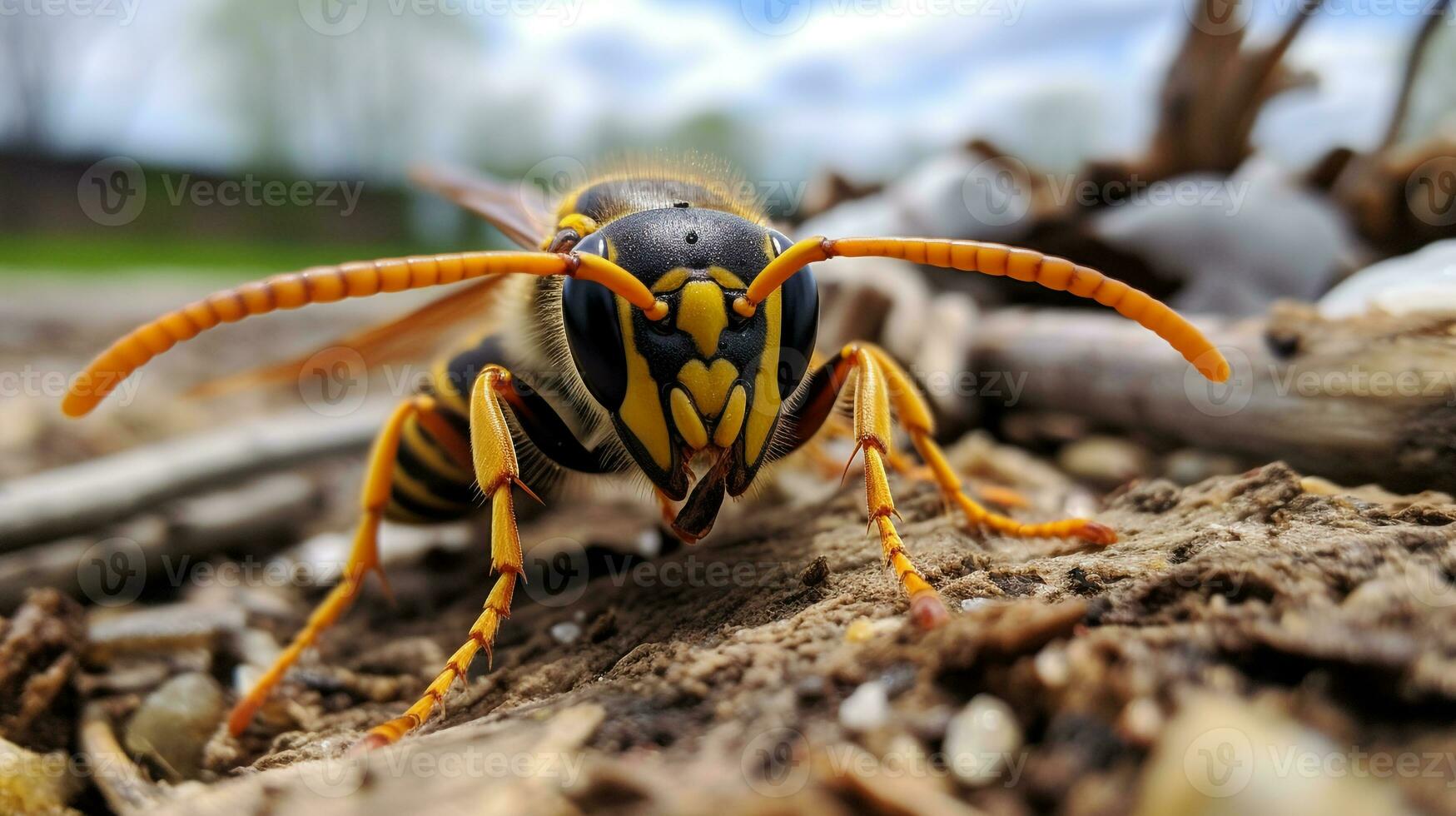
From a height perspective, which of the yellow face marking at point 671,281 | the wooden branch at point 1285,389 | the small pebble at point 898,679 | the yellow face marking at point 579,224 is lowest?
the small pebble at point 898,679

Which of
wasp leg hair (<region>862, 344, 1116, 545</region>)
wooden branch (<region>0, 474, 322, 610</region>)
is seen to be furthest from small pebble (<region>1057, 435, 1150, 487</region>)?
wooden branch (<region>0, 474, 322, 610</region>)

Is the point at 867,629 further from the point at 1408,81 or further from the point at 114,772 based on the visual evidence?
the point at 1408,81

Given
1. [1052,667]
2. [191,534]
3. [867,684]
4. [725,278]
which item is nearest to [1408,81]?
[725,278]

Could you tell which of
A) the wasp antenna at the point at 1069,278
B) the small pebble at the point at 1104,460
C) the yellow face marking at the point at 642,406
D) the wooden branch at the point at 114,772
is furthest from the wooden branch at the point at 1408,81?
the wooden branch at the point at 114,772

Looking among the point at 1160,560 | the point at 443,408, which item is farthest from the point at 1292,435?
the point at 443,408

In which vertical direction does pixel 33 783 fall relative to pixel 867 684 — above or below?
below

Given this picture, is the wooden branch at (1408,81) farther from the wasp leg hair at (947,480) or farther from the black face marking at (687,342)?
the black face marking at (687,342)

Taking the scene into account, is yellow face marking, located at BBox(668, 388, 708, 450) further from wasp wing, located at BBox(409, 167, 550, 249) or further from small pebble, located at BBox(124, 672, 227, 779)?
small pebble, located at BBox(124, 672, 227, 779)
